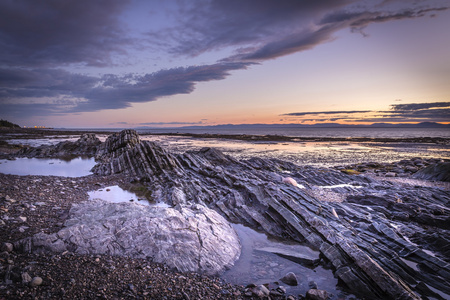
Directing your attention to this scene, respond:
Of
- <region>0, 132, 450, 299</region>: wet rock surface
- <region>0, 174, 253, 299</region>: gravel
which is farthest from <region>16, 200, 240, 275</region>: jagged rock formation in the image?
<region>0, 132, 450, 299</region>: wet rock surface

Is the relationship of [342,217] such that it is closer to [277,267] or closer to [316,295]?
[277,267]

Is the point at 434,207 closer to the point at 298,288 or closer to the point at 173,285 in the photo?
the point at 298,288

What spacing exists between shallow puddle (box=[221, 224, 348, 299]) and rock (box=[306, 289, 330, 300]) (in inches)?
12.3

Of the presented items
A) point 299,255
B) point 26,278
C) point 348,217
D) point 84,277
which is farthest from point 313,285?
point 26,278

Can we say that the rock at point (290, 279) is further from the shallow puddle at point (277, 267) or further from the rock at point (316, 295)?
the rock at point (316, 295)

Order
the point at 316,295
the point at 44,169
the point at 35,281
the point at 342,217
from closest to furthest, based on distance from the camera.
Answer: the point at 35,281
the point at 316,295
the point at 342,217
the point at 44,169

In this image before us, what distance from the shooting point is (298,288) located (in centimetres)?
702

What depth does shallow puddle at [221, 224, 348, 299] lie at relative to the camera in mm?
7258

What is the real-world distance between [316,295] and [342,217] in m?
6.77

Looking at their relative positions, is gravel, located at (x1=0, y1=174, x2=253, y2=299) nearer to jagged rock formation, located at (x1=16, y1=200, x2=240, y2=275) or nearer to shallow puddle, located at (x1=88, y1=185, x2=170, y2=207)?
jagged rock formation, located at (x1=16, y1=200, x2=240, y2=275)

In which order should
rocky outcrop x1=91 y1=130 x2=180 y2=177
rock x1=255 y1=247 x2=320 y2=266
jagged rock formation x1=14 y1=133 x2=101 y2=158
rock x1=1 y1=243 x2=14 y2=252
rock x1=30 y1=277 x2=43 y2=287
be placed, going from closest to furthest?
rock x1=30 y1=277 x2=43 y2=287 → rock x1=1 y1=243 x2=14 y2=252 → rock x1=255 y1=247 x2=320 y2=266 → rocky outcrop x1=91 y1=130 x2=180 y2=177 → jagged rock formation x1=14 y1=133 x2=101 y2=158

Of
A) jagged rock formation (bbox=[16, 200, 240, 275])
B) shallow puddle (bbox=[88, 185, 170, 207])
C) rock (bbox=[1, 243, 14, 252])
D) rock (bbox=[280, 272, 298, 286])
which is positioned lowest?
rock (bbox=[280, 272, 298, 286])

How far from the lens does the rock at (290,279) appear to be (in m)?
7.19

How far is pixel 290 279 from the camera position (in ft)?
23.8
